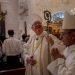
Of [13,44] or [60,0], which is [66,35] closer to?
[60,0]

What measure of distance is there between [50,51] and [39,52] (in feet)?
0.67

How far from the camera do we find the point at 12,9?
978 cm

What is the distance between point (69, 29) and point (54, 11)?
2.79 metres

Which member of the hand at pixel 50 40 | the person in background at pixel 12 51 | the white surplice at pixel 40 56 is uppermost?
the hand at pixel 50 40

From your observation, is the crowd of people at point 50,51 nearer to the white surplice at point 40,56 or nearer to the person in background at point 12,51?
the white surplice at point 40,56

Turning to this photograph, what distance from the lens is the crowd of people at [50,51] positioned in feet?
5.21

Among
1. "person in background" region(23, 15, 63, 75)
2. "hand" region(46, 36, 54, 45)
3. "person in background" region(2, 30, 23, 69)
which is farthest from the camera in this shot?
"person in background" region(2, 30, 23, 69)

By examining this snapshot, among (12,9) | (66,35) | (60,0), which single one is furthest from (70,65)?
(12,9)

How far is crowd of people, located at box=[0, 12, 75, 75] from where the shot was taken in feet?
5.21

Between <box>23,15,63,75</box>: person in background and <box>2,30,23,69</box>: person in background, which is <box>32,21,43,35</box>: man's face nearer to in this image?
<box>23,15,63,75</box>: person in background

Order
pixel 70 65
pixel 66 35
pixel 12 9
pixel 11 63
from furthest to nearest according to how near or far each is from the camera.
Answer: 1. pixel 12 9
2. pixel 11 63
3. pixel 66 35
4. pixel 70 65

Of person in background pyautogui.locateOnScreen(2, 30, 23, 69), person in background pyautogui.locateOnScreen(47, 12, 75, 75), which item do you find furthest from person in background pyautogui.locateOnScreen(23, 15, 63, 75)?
person in background pyautogui.locateOnScreen(2, 30, 23, 69)

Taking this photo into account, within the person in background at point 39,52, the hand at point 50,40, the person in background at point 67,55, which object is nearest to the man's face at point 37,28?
the person in background at point 39,52

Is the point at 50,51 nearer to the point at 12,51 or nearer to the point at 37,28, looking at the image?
the point at 37,28
